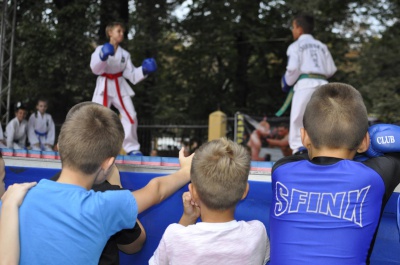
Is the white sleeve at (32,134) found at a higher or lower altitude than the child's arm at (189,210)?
lower

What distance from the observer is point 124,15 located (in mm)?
12688

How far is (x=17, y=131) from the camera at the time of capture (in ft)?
31.8

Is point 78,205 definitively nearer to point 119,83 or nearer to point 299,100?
point 299,100

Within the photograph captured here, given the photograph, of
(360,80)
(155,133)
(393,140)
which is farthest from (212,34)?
(393,140)

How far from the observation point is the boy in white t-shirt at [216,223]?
1.83m

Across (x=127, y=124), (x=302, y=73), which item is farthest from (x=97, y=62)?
(x=302, y=73)

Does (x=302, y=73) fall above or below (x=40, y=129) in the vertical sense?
above

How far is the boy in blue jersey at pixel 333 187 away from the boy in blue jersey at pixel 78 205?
57cm

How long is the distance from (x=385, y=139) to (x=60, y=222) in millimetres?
1187

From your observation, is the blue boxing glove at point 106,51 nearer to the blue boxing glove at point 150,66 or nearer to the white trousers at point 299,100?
the blue boxing glove at point 150,66

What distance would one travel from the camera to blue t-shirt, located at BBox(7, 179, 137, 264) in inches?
71.1

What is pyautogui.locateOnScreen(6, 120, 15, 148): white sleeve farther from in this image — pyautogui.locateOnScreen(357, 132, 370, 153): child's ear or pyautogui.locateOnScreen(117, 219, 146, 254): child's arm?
pyautogui.locateOnScreen(357, 132, 370, 153): child's ear

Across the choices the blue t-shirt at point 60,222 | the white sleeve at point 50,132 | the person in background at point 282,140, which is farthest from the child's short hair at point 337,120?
the white sleeve at point 50,132

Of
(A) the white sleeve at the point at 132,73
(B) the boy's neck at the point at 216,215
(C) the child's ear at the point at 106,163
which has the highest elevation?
(A) the white sleeve at the point at 132,73
